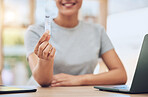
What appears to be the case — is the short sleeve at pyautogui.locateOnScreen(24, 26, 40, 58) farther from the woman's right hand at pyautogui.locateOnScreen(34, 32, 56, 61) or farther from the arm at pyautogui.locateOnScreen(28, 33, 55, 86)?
the woman's right hand at pyautogui.locateOnScreen(34, 32, 56, 61)

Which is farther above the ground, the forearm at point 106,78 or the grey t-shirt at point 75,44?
the grey t-shirt at point 75,44

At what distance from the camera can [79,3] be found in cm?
151

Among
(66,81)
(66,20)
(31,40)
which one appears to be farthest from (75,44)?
(66,81)

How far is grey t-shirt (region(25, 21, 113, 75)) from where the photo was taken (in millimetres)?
1482

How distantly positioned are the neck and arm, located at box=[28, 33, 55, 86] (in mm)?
507

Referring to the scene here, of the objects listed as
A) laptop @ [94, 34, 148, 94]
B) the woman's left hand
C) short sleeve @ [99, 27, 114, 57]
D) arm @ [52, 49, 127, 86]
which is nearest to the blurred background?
short sleeve @ [99, 27, 114, 57]

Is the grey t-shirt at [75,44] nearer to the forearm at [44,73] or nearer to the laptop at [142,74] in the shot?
the forearm at [44,73]

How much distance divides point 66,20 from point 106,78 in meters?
0.49

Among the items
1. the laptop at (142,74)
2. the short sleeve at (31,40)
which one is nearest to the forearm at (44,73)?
the short sleeve at (31,40)

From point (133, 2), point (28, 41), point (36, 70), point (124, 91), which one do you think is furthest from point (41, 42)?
point (133, 2)

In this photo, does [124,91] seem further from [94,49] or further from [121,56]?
[121,56]

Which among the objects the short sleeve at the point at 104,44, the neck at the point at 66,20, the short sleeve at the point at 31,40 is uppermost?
the neck at the point at 66,20

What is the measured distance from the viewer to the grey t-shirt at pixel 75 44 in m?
1.48

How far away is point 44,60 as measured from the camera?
104 cm
